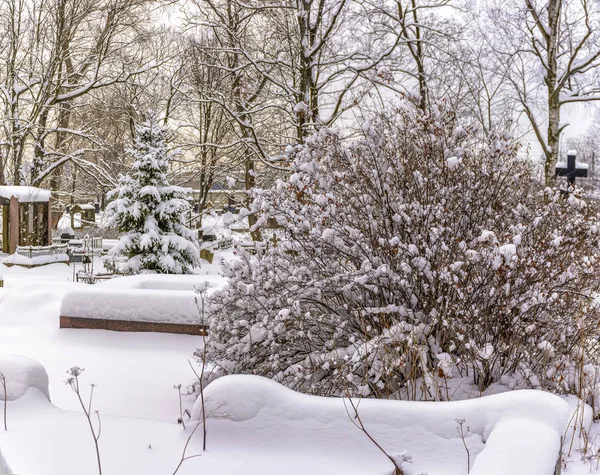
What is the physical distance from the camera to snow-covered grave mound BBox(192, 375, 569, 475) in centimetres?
393

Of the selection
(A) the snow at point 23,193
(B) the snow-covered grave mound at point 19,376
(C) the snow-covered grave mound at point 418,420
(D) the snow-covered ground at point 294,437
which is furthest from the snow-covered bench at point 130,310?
(A) the snow at point 23,193

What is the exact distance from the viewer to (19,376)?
5738 mm

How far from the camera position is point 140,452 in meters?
4.83

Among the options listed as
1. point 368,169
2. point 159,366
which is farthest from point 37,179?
point 368,169

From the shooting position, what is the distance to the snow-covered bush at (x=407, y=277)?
5699mm

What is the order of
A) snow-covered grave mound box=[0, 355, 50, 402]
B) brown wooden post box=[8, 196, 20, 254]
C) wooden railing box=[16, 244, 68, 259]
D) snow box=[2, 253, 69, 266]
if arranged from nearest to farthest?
snow-covered grave mound box=[0, 355, 50, 402]
snow box=[2, 253, 69, 266]
wooden railing box=[16, 244, 68, 259]
brown wooden post box=[8, 196, 20, 254]

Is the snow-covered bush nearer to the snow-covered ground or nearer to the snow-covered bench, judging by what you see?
the snow-covered ground

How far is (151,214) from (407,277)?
1222cm

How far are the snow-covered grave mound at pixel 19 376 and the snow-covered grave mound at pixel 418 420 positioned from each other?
172 cm

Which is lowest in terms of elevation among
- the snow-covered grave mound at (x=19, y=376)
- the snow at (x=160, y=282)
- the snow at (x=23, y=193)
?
the snow-covered grave mound at (x=19, y=376)

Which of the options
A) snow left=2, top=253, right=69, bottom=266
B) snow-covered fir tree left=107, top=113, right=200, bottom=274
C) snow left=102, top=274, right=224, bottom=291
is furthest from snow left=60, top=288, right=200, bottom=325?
snow left=2, top=253, right=69, bottom=266

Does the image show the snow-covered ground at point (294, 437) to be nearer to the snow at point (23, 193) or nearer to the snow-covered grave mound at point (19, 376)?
the snow-covered grave mound at point (19, 376)

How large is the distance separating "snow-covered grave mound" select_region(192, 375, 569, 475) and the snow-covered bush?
71 centimetres

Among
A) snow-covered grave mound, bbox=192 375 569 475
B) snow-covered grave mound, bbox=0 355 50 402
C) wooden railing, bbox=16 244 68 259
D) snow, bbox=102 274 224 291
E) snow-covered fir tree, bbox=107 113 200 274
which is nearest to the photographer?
snow-covered grave mound, bbox=192 375 569 475
